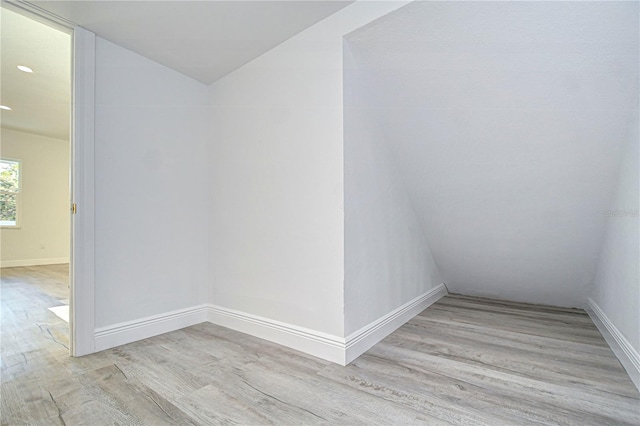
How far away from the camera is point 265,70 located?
2316mm

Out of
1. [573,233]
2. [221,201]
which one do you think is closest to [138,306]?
[221,201]

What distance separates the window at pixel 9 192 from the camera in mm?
5848

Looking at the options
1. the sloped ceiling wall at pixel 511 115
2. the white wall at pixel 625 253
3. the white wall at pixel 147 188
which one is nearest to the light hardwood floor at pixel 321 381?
the white wall at pixel 625 253

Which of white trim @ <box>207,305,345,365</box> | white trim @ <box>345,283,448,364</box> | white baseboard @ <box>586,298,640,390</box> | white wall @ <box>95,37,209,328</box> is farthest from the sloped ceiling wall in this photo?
white wall @ <box>95,37,209,328</box>

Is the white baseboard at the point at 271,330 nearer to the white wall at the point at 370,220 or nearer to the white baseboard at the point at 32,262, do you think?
the white wall at the point at 370,220

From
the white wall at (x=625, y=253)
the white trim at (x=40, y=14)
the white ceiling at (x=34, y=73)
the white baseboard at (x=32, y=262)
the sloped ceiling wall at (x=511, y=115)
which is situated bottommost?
the white baseboard at (x=32, y=262)

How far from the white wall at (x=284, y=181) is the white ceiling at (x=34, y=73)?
138cm

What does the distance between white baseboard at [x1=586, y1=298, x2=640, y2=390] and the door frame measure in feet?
10.4

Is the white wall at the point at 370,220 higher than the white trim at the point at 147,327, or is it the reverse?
the white wall at the point at 370,220

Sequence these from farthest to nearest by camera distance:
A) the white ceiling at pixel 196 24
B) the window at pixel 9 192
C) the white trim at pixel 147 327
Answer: the window at pixel 9 192, the white trim at pixel 147 327, the white ceiling at pixel 196 24

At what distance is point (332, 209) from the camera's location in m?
1.93

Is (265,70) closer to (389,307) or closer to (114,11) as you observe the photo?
(114,11)

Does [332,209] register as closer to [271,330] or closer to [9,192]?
[271,330]

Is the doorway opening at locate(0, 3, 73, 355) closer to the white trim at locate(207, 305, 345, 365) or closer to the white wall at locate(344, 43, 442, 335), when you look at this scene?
the white trim at locate(207, 305, 345, 365)
